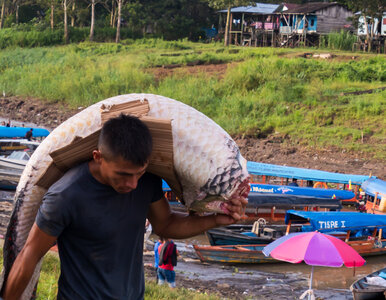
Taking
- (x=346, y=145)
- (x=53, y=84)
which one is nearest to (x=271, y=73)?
(x=346, y=145)

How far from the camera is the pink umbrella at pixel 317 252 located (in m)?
9.23

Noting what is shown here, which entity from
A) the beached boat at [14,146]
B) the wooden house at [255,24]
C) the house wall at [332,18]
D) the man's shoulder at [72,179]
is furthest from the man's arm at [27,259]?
the wooden house at [255,24]

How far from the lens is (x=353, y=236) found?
1571cm

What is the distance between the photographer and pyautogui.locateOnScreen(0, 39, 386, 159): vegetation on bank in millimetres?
24453

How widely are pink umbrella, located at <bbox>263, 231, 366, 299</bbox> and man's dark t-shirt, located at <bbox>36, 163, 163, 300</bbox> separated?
263 inches

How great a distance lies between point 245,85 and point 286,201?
1340 cm

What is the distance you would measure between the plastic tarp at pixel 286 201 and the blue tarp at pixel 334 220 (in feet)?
3.05

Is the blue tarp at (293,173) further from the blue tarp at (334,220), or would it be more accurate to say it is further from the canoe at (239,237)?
the canoe at (239,237)

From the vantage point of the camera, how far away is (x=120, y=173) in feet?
8.33

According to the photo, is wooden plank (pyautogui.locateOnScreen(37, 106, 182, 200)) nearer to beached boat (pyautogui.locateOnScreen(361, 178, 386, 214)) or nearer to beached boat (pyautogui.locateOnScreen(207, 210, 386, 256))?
beached boat (pyautogui.locateOnScreen(207, 210, 386, 256))

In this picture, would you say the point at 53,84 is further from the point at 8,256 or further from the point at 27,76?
the point at 8,256

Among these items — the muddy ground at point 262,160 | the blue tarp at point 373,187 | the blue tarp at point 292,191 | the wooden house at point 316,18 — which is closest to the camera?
the muddy ground at point 262,160

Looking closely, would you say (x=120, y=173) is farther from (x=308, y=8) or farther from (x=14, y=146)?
(x=308, y=8)

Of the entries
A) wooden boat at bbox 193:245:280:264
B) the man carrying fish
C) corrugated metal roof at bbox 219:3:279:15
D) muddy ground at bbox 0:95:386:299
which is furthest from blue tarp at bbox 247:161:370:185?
corrugated metal roof at bbox 219:3:279:15
